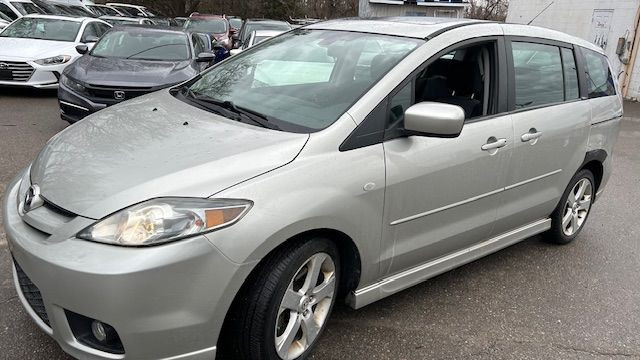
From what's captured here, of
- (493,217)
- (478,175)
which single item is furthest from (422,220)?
(493,217)

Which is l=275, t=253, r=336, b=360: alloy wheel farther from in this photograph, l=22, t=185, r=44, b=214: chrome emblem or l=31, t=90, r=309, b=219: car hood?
l=22, t=185, r=44, b=214: chrome emblem

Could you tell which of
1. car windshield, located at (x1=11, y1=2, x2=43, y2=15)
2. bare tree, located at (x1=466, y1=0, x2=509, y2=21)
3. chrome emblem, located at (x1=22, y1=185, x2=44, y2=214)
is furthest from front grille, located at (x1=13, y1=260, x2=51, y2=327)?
bare tree, located at (x1=466, y1=0, x2=509, y2=21)

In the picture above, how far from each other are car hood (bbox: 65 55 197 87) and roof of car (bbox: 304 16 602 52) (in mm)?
3632

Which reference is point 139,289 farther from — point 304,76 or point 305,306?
point 304,76

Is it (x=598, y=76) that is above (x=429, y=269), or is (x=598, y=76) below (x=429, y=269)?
above

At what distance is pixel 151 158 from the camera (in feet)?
7.82

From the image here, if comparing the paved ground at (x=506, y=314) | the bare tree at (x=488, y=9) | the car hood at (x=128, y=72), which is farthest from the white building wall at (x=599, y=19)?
the paved ground at (x=506, y=314)

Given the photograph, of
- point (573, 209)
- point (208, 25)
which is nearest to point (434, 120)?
point (573, 209)

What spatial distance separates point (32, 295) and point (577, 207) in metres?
3.89

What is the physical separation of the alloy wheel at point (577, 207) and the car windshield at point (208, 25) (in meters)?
14.8

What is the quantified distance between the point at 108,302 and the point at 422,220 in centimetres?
163

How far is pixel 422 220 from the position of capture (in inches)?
115

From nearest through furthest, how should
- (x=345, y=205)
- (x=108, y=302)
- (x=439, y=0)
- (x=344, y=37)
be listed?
(x=108, y=302) < (x=345, y=205) < (x=344, y=37) < (x=439, y=0)

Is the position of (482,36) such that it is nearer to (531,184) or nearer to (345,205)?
(531,184)
